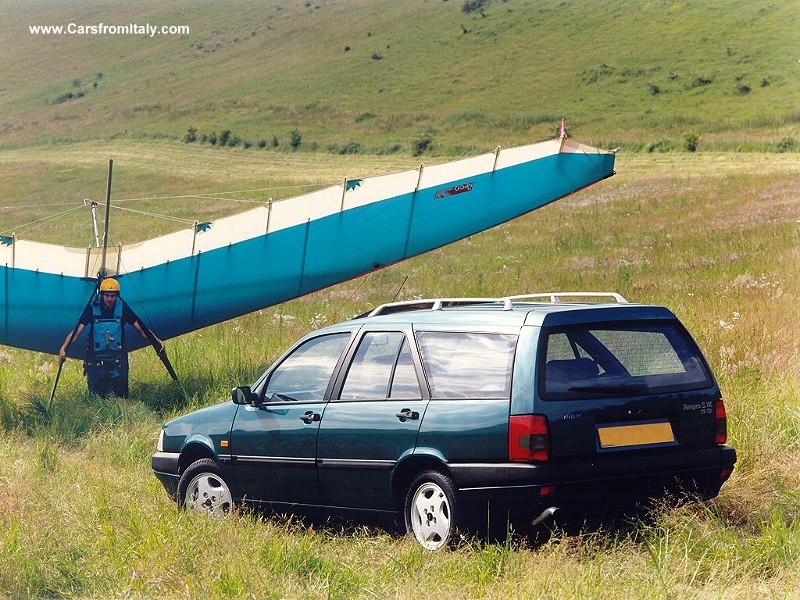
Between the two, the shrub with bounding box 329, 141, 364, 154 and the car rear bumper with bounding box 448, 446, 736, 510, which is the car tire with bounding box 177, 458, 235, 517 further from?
the shrub with bounding box 329, 141, 364, 154

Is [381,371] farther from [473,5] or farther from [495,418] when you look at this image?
[473,5]

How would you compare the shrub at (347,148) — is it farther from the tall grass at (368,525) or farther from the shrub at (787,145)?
the tall grass at (368,525)

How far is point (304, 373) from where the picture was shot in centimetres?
862

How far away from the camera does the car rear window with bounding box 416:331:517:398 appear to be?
7113 millimetres

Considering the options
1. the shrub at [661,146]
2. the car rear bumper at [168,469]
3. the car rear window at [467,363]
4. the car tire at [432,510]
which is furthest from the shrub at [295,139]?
the car tire at [432,510]

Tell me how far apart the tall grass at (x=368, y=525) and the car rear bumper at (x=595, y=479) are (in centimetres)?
23

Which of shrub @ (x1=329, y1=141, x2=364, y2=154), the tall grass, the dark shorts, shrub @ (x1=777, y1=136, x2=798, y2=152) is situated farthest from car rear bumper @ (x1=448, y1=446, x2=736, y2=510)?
shrub @ (x1=329, y1=141, x2=364, y2=154)

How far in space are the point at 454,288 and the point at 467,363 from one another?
15.4m

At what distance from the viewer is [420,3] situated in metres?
152

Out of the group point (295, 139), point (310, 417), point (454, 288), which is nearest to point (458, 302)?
point (310, 417)

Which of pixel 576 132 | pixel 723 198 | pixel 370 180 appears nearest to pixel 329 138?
pixel 576 132

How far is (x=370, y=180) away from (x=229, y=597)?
12680 mm

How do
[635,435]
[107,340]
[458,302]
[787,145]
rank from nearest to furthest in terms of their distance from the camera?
[635,435]
[458,302]
[107,340]
[787,145]

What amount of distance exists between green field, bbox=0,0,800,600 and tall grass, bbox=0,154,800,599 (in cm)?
3
